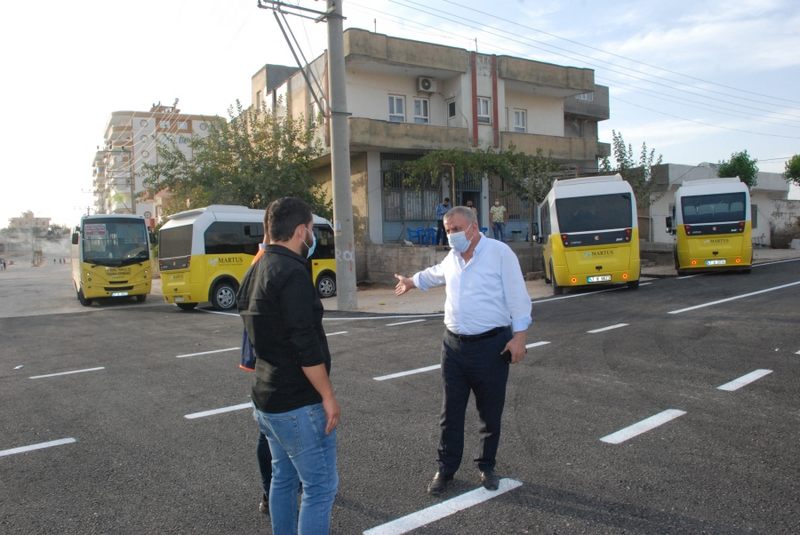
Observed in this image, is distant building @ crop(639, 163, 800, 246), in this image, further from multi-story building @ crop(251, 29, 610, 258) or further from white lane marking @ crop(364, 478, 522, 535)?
white lane marking @ crop(364, 478, 522, 535)

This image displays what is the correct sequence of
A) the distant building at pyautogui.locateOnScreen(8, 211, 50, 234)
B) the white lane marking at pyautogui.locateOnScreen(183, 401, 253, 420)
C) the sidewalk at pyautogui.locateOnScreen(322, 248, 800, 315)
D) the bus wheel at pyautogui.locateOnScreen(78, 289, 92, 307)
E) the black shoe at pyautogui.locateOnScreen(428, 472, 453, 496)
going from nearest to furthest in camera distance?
the black shoe at pyautogui.locateOnScreen(428, 472, 453, 496) < the white lane marking at pyautogui.locateOnScreen(183, 401, 253, 420) < the sidewalk at pyautogui.locateOnScreen(322, 248, 800, 315) < the bus wheel at pyautogui.locateOnScreen(78, 289, 92, 307) < the distant building at pyautogui.locateOnScreen(8, 211, 50, 234)

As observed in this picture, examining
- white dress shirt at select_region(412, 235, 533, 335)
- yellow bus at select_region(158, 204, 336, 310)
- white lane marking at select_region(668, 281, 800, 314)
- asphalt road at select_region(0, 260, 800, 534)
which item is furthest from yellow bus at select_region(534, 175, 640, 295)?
white dress shirt at select_region(412, 235, 533, 335)

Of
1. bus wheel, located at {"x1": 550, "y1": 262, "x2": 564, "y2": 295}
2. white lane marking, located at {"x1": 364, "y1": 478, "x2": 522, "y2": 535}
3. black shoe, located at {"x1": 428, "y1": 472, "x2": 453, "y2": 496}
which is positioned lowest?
white lane marking, located at {"x1": 364, "y1": 478, "x2": 522, "y2": 535}

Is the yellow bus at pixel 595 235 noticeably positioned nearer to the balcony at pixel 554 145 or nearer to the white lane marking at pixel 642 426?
the white lane marking at pixel 642 426

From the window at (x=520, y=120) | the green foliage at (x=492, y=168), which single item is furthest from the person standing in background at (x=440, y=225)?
the window at (x=520, y=120)

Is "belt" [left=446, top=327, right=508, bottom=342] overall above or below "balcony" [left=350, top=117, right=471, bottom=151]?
below

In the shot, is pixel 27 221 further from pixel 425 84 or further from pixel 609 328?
pixel 609 328

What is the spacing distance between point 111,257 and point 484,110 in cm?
1600

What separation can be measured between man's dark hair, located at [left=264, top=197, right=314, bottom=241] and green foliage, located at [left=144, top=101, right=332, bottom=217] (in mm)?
20677

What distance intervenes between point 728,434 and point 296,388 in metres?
3.72

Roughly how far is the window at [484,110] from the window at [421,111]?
2211 millimetres

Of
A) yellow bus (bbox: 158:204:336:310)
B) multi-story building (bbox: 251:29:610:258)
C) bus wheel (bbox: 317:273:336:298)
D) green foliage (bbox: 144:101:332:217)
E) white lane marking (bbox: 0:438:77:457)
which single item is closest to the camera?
white lane marking (bbox: 0:438:77:457)

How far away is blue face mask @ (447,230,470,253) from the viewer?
4.15m

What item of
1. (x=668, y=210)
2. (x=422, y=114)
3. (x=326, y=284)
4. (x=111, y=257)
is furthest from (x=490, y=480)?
(x=668, y=210)
